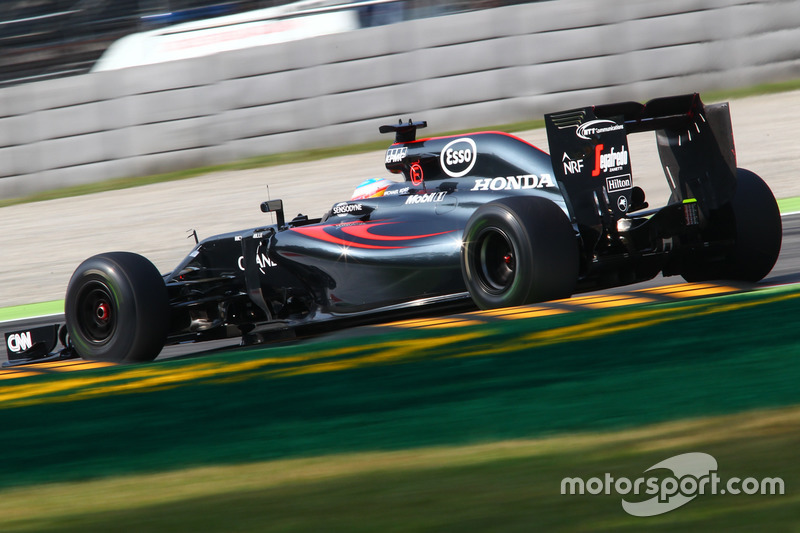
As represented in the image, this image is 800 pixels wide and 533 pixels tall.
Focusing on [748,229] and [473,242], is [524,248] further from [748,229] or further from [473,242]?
[748,229]

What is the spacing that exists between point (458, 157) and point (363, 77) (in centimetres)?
921

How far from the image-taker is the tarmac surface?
13.4m

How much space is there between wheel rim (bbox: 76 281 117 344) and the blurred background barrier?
8.99 metres

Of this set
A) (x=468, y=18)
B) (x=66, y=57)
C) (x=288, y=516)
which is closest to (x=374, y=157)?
(x=468, y=18)

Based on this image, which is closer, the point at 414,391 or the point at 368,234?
the point at 414,391

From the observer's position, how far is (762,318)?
218 inches

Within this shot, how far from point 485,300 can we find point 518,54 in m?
9.91

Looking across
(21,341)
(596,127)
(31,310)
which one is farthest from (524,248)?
(31,310)

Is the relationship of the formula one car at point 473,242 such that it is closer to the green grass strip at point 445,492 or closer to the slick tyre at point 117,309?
the slick tyre at point 117,309

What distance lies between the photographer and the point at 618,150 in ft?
20.8

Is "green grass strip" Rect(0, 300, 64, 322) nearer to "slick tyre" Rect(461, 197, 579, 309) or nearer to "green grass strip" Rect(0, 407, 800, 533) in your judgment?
"slick tyre" Rect(461, 197, 579, 309)

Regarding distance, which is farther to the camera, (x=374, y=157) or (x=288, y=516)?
(x=374, y=157)

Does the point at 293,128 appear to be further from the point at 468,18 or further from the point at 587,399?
the point at 587,399

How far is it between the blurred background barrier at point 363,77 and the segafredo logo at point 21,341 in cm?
834
